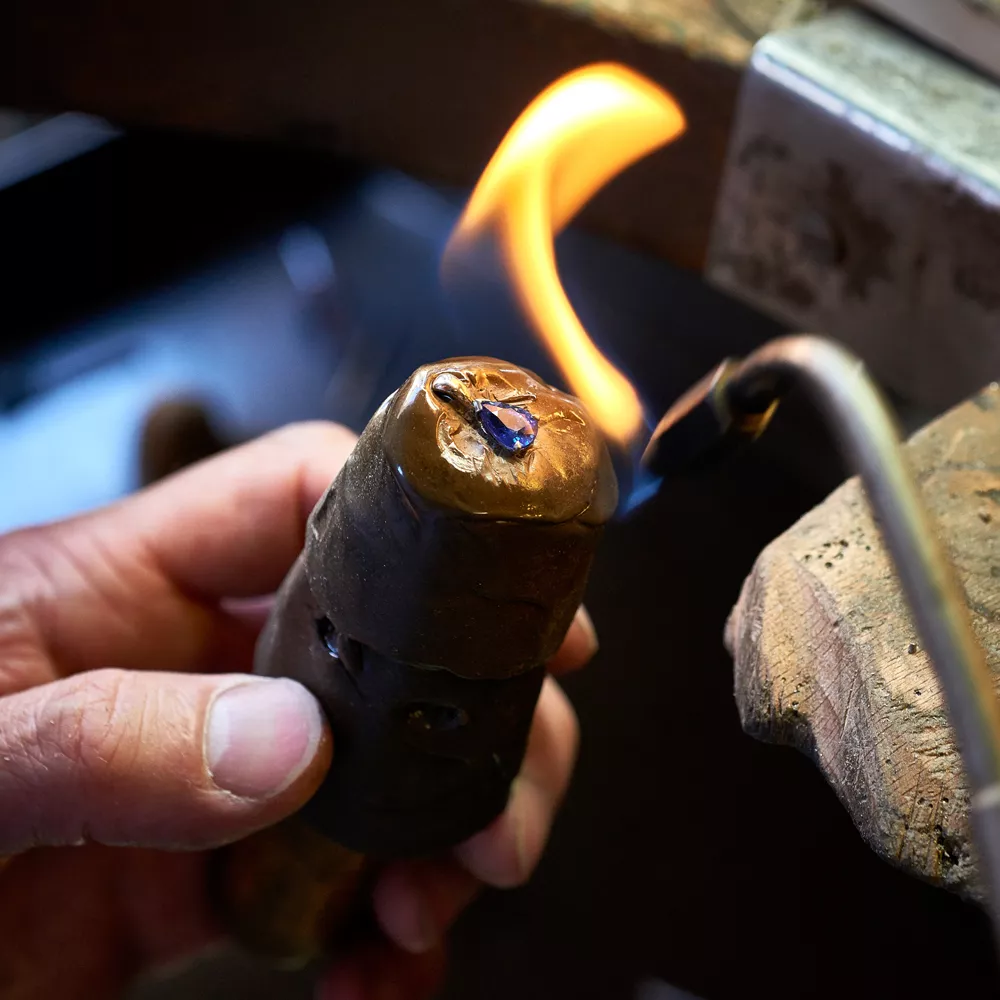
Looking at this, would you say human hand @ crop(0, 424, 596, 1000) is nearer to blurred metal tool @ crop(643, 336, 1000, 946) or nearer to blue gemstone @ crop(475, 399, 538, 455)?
blue gemstone @ crop(475, 399, 538, 455)

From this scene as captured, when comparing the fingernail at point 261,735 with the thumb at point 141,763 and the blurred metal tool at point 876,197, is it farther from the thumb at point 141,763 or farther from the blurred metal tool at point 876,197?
the blurred metal tool at point 876,197

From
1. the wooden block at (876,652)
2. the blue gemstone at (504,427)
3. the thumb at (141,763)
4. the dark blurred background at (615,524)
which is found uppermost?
the blue gemstone at (504,427)

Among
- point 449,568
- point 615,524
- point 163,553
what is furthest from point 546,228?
point 615,524

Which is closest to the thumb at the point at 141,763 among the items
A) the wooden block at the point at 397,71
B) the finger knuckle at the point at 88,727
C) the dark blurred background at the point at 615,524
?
the finger knuckle at the point at 88,727

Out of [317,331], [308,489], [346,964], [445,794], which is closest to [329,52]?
[308,489]

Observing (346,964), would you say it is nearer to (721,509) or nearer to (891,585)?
(721,509)

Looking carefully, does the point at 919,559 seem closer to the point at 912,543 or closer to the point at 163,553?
the point at 912,543

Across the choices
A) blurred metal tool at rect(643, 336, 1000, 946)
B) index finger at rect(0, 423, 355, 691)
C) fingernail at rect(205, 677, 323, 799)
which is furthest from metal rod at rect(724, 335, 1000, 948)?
index finger at rect(0, 423, 355, 691)
